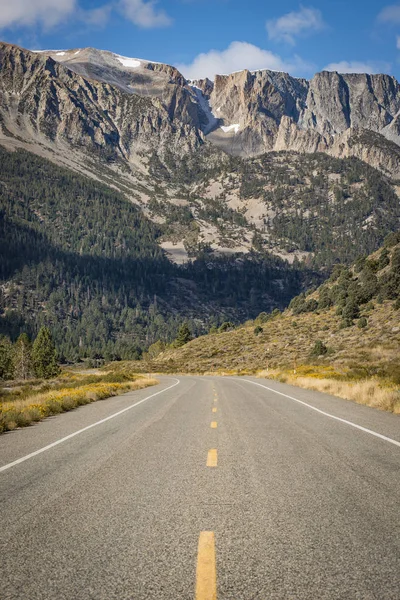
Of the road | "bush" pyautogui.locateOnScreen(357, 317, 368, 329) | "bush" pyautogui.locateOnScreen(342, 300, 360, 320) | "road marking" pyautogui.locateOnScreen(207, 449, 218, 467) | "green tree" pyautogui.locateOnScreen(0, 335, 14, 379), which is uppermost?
"bush" pyautogui.locateOnScreen(342, 300, 360, 320)

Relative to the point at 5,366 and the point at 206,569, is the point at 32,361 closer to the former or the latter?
the point at 5,366

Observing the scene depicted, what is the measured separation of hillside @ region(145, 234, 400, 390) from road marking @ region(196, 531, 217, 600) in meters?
17.1

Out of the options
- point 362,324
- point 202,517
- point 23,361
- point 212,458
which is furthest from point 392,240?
point 202,517

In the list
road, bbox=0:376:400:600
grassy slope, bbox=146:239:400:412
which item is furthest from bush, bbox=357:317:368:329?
road, bbox=0:376:400:600

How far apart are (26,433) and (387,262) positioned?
6574cm

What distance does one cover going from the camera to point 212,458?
740cm

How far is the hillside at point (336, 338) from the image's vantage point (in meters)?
36.6

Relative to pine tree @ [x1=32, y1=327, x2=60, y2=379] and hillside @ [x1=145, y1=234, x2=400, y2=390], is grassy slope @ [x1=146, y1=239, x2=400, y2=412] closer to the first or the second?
hillside @ [x1=145, y1=234, x2=400, y2=390]

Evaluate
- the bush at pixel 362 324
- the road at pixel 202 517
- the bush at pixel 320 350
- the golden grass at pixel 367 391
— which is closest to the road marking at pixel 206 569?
the road at pixel 202 517

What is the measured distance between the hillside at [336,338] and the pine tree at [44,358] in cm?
2023

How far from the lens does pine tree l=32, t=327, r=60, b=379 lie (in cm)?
8144

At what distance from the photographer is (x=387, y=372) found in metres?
21.9

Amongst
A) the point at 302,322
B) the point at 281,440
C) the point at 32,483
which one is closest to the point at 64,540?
the point at 32,483

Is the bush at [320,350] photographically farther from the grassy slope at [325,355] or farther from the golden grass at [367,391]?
the golden grass at [367,391]
